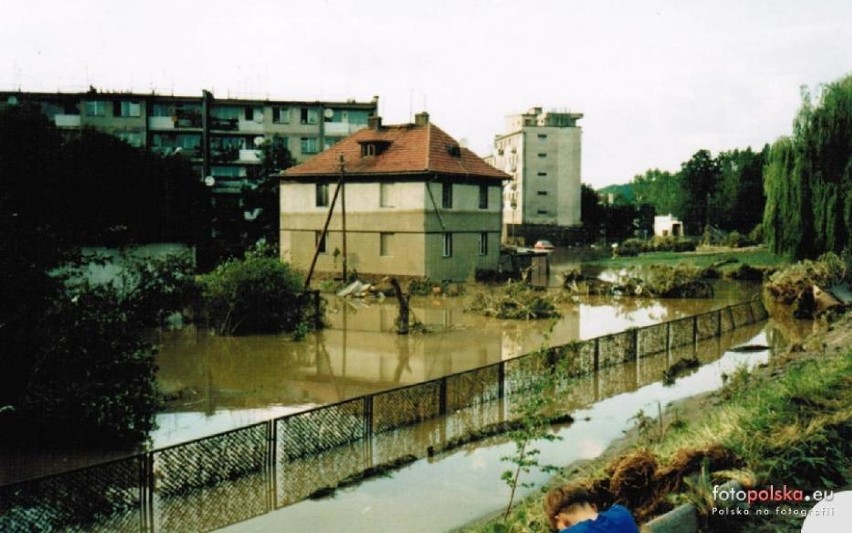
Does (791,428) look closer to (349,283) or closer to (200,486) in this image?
(200,486)

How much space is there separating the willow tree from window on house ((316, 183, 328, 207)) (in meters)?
23.8

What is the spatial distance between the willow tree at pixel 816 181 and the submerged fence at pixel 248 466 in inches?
A: 993

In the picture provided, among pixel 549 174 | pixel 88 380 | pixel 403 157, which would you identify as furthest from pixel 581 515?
pixel 549 174

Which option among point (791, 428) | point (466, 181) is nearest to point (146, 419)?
point (791, 428)

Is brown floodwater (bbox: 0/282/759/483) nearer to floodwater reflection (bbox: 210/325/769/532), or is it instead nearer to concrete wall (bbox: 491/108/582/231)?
floodwater reflection (bbox: 210/325/769/532)

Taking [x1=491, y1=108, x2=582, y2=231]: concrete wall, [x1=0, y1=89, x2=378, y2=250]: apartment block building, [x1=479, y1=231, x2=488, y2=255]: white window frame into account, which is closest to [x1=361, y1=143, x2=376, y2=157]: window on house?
[x1=479, y1=231, x2=488, y2=255]: white window frame

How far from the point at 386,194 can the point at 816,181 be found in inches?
851

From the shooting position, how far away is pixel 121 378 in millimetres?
→ 12805

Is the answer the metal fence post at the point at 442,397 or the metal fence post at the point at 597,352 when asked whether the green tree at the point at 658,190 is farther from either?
the metal fence post at the point at 442,397

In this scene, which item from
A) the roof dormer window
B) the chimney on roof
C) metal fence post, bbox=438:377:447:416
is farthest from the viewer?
the chimney on roof

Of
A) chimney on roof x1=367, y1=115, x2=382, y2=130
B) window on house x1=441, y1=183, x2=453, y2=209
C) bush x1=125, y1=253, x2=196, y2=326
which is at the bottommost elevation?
bush x1=125, y1=253, x2=196, y2=326

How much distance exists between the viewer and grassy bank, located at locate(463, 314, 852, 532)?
7551mm

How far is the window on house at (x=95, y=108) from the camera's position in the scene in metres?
59.1

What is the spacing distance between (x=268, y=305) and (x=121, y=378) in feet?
39.5
